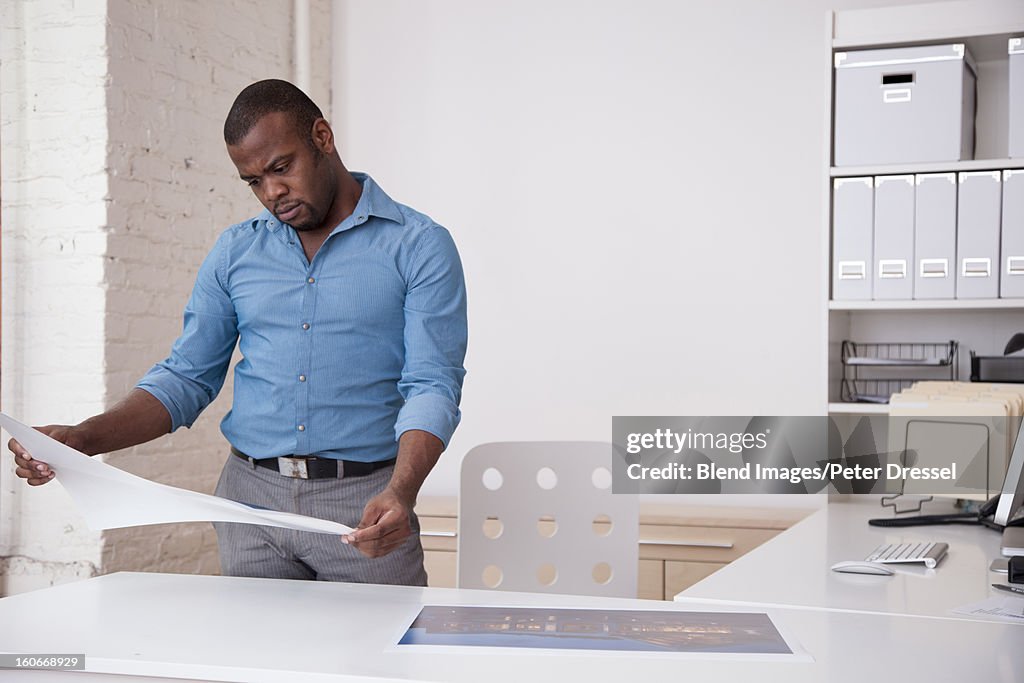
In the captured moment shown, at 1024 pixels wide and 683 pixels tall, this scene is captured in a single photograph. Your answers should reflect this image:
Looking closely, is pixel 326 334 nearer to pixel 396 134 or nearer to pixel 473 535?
A: pixel 473 535

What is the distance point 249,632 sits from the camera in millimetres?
1410

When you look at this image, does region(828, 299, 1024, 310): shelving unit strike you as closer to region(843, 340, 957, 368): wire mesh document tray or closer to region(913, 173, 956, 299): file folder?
region(913, 173, 956, 299): file folder

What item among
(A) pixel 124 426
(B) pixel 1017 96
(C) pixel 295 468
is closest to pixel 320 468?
(C) pixel 295 468

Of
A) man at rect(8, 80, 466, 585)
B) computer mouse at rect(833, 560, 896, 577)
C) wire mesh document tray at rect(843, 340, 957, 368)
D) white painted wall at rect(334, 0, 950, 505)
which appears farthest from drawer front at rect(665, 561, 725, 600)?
man at rect(8, 80, 466, 585)

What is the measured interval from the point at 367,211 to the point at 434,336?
28 cm

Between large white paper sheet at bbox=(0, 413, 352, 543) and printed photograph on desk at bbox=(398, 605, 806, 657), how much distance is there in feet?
0.65

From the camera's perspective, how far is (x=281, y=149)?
184 centimetres

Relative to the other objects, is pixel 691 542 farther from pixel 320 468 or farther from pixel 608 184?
pixel 320 468

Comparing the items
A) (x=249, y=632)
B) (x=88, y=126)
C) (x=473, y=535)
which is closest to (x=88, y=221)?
(x=88, y=126)

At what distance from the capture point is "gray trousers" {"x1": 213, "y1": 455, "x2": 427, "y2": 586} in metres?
1.85

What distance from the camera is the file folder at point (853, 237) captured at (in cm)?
302

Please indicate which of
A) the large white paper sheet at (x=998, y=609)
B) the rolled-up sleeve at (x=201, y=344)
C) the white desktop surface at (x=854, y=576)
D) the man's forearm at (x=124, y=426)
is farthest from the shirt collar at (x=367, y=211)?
the large white paper sheet at (x=998, y=609)

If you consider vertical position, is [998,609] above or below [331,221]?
below

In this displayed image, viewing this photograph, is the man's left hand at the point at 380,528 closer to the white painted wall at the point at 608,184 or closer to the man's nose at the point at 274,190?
the man's nose at the point at 274,190
